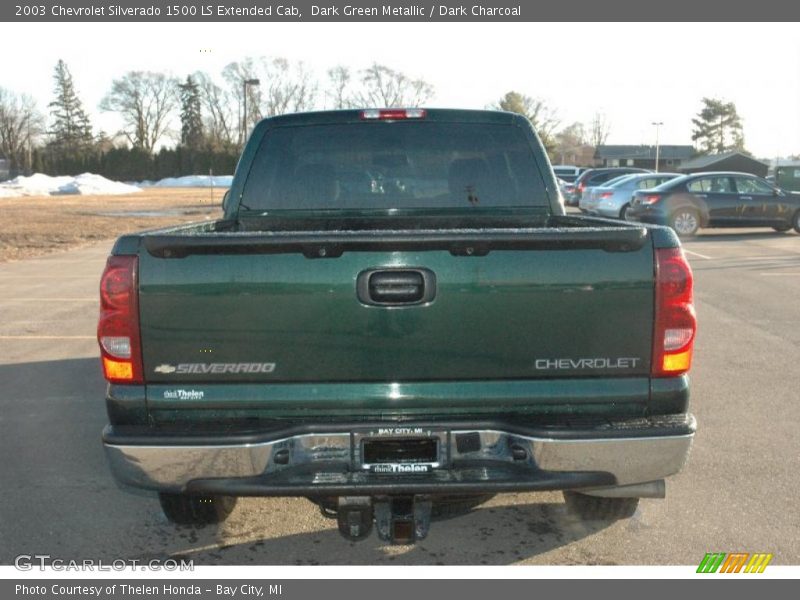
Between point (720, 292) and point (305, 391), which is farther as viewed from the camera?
point (720, 292)

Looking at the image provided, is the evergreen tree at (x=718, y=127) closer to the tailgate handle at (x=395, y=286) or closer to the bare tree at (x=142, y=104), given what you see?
the bare tree at (x=142, y=104)

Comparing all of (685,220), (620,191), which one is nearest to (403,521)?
(685,220)

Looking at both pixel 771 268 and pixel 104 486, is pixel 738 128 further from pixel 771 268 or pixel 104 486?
pixel 104 486

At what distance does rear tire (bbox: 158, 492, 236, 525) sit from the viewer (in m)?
3.96

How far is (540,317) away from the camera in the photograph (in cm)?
321

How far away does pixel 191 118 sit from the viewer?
96000mm

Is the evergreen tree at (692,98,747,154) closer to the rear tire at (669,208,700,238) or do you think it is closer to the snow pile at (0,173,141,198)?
the snow pile at (0,173,141,198)

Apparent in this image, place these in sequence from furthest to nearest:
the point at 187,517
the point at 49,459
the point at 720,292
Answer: the point at 720,292 < the point at 49,459 < the point at 187,517

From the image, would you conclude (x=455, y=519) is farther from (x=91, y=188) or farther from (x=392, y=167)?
(x=91, y=188)

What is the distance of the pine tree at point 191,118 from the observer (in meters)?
94.5

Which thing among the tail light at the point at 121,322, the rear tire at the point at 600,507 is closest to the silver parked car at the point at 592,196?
the rear tire at the point at 600,507

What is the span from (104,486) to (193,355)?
1997 millimetres

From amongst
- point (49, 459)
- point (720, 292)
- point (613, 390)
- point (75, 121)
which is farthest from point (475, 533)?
point (75, 121)

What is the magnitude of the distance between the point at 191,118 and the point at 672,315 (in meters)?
98.2
